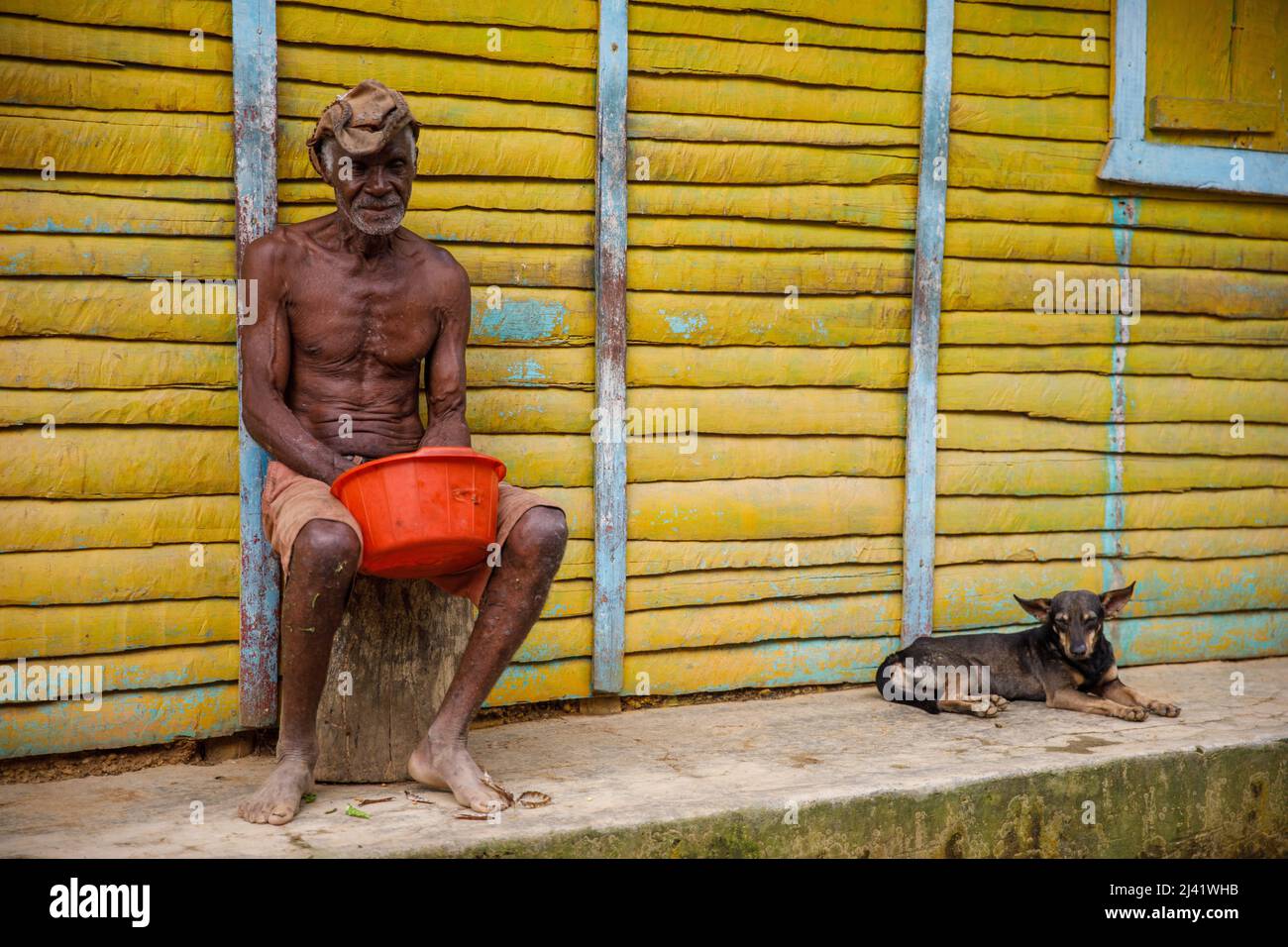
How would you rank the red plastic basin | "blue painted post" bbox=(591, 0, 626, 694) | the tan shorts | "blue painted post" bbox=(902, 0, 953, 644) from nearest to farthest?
the red plastic basin
the tan shorts
"blue painted post" bbox=(591, 0, 626, 694)
"blue painted post" bbox=(902, 0, 953, 644)

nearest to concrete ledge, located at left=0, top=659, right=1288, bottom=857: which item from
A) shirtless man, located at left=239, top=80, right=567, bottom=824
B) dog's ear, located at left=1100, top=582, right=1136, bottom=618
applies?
shirtless man, located at left=239, top=80, right=567, bottom=824

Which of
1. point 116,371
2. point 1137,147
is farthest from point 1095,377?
point 116,371

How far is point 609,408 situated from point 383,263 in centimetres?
132

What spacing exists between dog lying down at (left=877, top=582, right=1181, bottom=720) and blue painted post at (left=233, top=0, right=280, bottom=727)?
270 cm

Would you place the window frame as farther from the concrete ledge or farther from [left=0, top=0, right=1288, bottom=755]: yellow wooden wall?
the concrete ledge

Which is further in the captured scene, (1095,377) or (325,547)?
(1095,377)

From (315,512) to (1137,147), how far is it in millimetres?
4512

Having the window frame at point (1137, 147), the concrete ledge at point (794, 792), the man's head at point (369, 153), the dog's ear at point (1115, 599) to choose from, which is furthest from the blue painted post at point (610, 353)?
the window frame at point (1137, 147)

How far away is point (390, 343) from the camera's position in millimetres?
4586

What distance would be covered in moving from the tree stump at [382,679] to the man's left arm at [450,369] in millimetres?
572

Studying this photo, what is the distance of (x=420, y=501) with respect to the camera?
12.7ft

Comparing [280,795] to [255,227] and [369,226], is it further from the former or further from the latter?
[255,227]

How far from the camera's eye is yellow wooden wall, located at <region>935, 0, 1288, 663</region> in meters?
6.19
